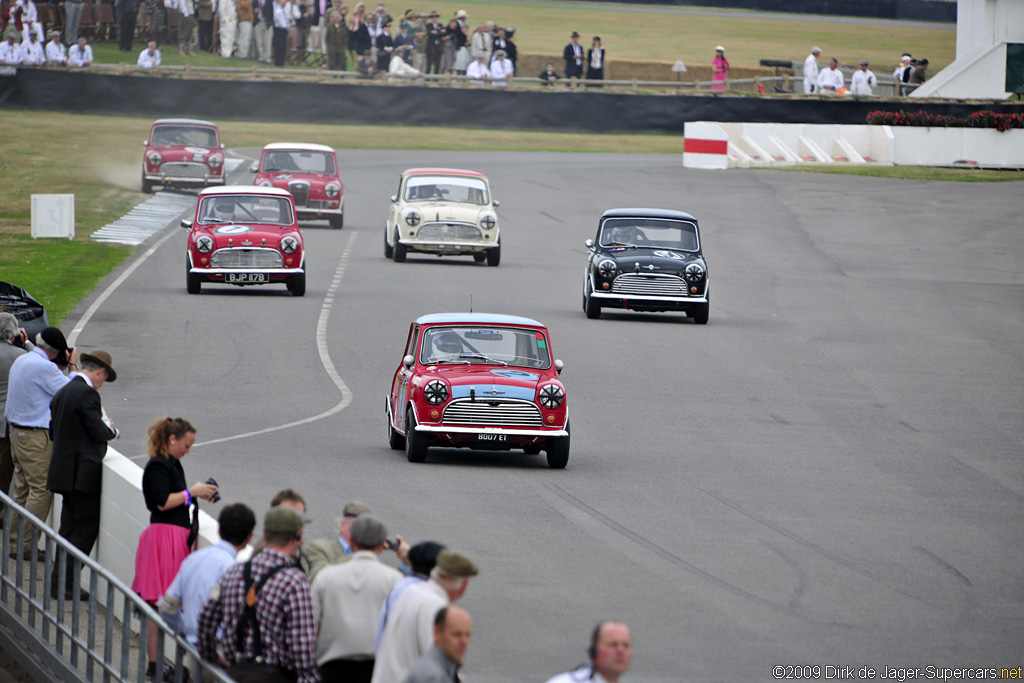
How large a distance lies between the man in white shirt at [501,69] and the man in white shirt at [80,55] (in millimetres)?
12933

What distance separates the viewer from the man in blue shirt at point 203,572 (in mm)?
7242

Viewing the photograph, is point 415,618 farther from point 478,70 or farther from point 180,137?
point 478,70

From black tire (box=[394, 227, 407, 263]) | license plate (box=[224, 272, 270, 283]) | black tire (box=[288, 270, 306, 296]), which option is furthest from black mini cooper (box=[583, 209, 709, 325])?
black tire (box=[394, 227, 407, 263])

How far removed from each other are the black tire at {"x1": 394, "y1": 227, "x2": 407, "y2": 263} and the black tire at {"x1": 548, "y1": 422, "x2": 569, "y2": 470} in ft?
50.4

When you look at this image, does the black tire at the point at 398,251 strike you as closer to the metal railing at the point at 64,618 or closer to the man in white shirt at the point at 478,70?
the metal railing at the point at 64,618

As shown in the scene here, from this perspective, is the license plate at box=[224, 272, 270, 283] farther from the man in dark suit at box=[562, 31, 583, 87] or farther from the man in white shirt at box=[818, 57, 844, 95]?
the man in white shirt at box=[818, 57, 844, 95]

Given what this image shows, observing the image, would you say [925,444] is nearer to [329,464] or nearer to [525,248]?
[329,464]

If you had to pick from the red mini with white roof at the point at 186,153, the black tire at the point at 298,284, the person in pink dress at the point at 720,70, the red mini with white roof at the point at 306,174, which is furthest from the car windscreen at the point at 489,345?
the person in pink dress at the point at 720,70

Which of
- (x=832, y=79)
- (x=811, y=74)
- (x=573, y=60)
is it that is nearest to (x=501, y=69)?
(x=573, y=60)

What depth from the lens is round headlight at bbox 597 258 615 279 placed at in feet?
77.9

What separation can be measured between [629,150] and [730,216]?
12.0 m

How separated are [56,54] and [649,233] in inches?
1153

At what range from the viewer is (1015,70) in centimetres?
4969

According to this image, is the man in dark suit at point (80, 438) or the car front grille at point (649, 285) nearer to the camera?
the man in dark suit at point (80, 438)
